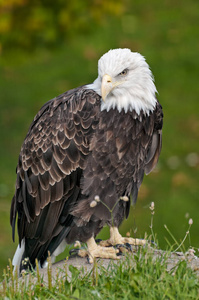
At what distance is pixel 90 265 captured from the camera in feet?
19.6

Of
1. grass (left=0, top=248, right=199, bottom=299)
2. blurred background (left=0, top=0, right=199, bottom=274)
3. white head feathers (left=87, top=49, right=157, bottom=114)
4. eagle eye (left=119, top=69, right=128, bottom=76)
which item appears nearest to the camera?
grass (left=0, top=248, right=199, bottom=299)

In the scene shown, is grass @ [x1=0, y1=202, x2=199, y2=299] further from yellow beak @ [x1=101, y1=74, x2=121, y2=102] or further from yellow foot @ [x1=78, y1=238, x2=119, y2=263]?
yellow beak @ [x1=101, y1=74, x2=121, y2=102]

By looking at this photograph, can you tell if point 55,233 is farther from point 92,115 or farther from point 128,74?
point 128,74

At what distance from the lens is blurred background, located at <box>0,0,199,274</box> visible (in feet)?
32.6

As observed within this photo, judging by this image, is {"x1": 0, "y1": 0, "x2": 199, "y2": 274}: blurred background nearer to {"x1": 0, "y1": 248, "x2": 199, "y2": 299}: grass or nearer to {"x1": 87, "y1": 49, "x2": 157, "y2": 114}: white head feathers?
{"x1": 87, "y1": 49, "x2": 157, "y2": 114}: white head feathers

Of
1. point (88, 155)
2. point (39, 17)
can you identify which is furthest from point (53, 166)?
point (39, 17)

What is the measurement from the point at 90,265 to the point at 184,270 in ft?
3.86

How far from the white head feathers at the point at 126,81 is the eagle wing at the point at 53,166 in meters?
0.16

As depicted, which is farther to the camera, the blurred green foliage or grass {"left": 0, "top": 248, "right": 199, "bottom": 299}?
the blurred green foliage

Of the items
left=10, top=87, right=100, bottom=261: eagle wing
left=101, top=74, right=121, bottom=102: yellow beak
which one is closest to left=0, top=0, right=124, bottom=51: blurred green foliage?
left=10, top=87, right=100, bottom=261: eagle wing

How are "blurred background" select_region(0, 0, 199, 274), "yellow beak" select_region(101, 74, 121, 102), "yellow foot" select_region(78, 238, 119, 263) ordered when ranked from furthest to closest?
"blurred background" select_region(0, 0, 199, 274), "yellow foot" select_region(78, 238, 119, 263), "yellow beak" select_region(101, 74, 121, 102)

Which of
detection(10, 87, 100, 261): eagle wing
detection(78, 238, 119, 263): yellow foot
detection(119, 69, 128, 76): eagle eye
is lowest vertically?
detection(78, 238, 119, 263): yellow foot

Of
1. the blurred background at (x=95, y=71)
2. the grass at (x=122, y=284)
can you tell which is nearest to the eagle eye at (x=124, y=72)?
the grass at (x=122, y=284)

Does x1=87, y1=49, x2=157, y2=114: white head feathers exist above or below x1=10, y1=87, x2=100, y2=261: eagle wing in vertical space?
above
